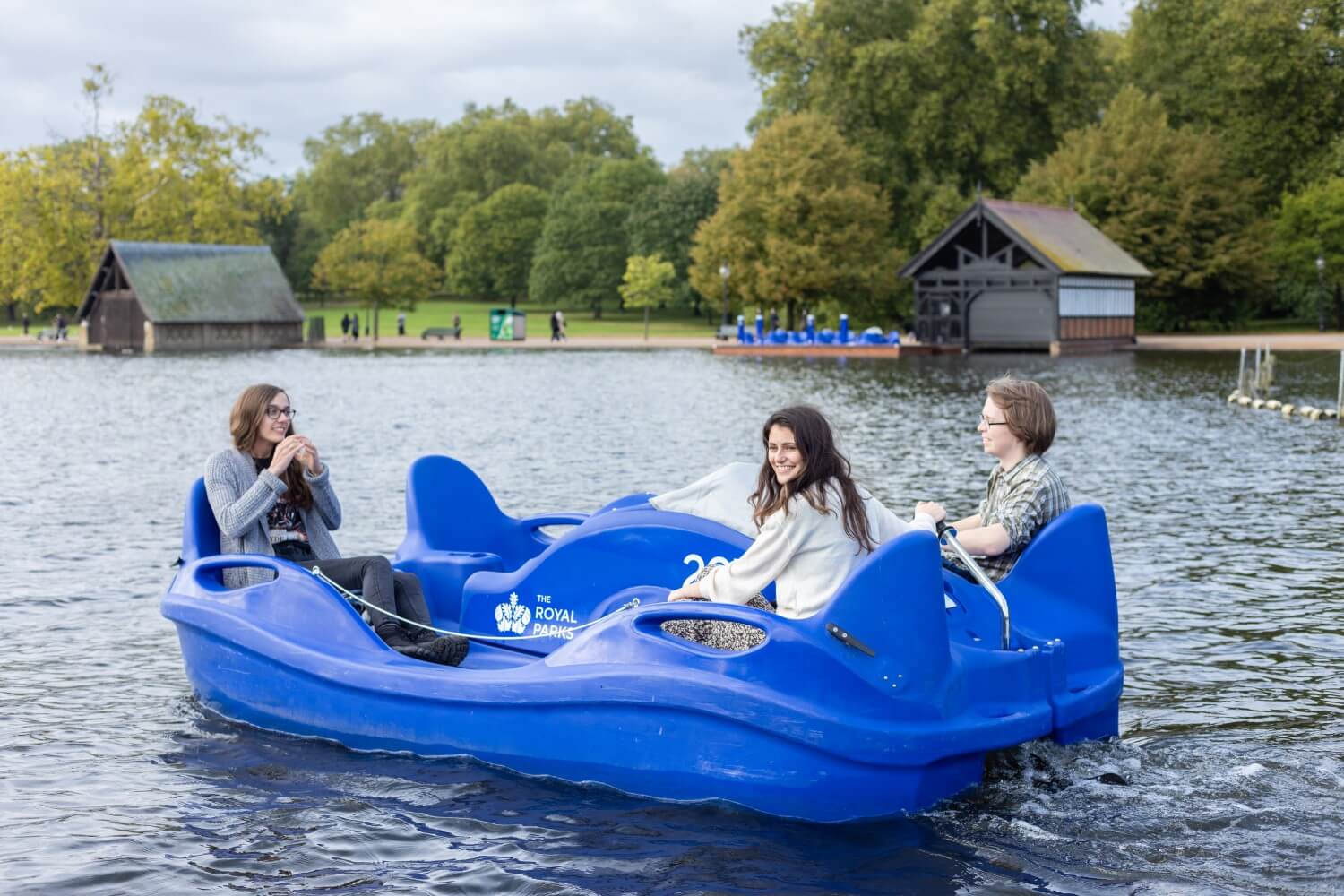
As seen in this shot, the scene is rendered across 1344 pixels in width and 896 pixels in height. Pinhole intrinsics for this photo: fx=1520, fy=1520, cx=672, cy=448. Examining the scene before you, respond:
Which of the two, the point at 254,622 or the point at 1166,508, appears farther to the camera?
the point at 1166,508

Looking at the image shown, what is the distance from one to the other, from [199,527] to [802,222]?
2104 inches

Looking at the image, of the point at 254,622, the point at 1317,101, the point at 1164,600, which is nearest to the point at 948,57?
the point at 1317,101

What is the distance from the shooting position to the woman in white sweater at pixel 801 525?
5.96 m

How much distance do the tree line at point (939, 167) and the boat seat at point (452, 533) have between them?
5064 centimetres

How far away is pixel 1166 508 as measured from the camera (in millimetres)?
14891

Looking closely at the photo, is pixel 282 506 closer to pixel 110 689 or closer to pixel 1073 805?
pixel 110 689

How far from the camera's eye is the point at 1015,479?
6.88 meters

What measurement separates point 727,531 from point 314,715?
2109 millimetres

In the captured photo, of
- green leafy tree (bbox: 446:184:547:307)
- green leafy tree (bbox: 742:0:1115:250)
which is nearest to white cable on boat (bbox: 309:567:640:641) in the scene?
green leafy tree (bbox: 742:0:1115:250)

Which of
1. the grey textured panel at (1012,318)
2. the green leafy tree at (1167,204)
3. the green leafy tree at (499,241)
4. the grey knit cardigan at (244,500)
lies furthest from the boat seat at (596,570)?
the green leafy tree at (499,241)

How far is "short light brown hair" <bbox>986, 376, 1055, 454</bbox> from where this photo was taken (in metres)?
6.79

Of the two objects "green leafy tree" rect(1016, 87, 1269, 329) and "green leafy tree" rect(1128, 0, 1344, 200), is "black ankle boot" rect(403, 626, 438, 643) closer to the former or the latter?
"green leafy tree" rect(1016, 87, 1269, 329)

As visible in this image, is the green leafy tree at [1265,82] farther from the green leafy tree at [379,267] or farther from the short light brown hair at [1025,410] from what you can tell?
the short light brown hair at [1025,410]

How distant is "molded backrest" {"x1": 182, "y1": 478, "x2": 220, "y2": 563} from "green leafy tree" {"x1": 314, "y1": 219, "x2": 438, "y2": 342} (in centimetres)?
6551
